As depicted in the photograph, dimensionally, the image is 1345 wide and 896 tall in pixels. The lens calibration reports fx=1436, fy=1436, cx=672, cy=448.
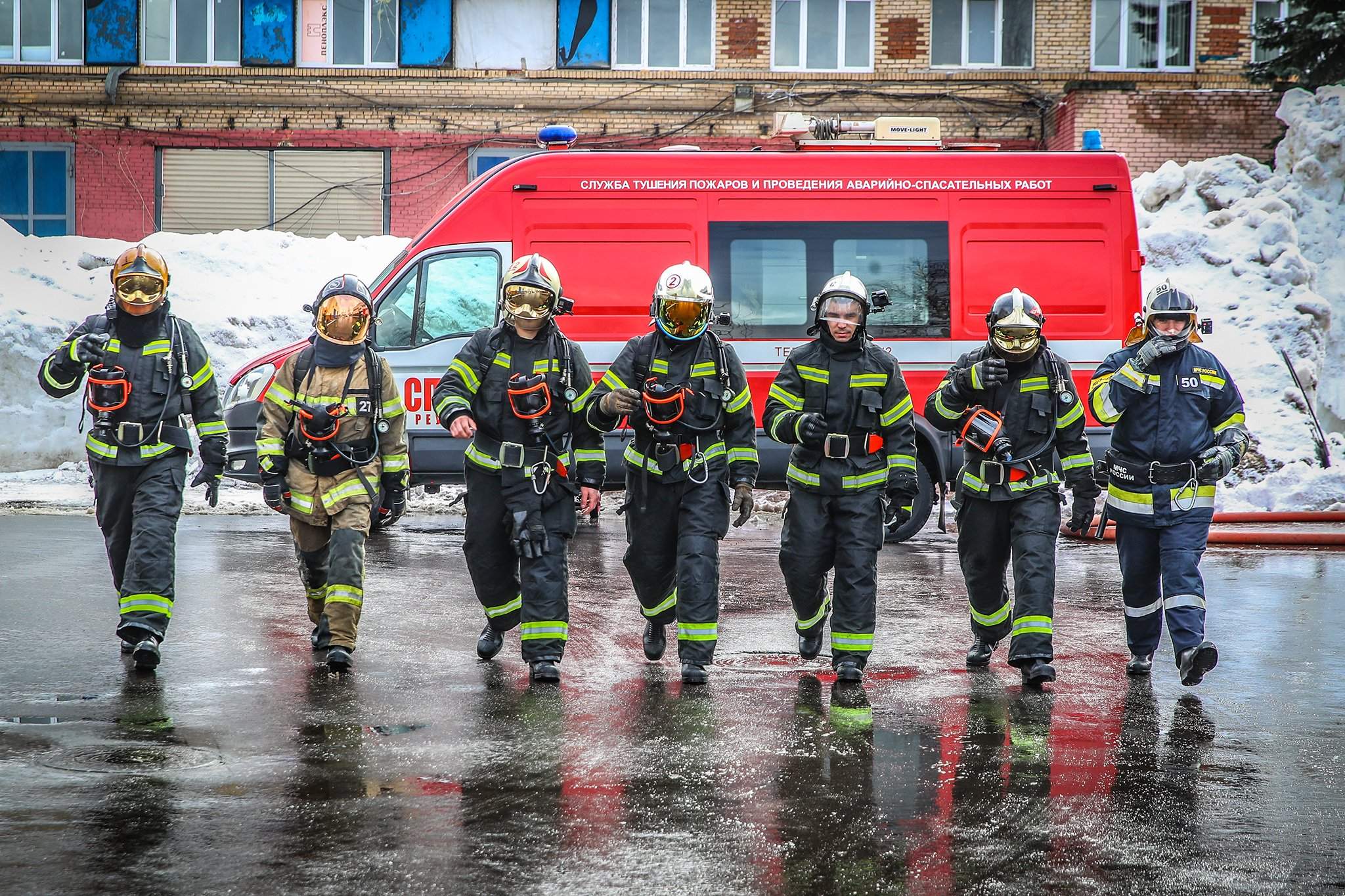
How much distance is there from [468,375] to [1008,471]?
2610 millimetres

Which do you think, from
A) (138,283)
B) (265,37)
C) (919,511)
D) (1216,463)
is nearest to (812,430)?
(1216,463)

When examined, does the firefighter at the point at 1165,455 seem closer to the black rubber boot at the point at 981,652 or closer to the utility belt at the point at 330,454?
the black rubber boot at the point at 981,652

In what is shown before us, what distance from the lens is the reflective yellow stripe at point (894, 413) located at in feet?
22.5

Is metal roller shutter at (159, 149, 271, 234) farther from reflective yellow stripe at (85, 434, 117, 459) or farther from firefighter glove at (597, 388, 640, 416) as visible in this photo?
firefighter glove at (597, 388, 640, 416)

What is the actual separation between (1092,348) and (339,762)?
8492 millimetres

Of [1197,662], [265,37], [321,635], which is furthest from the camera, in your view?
[265,37]

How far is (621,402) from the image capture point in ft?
21.8

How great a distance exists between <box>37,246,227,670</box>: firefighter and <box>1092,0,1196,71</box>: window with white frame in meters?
19.8

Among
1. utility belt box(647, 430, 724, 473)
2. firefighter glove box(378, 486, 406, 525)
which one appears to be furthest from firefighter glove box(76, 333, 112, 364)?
utility belt box(647, 430, 724, 473)

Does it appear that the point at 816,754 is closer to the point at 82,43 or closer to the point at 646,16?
the point at 646,16

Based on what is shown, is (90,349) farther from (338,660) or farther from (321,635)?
(338,660)

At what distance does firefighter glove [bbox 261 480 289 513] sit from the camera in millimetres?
6816

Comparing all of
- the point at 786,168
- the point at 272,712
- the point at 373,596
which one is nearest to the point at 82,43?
the point at 786,168

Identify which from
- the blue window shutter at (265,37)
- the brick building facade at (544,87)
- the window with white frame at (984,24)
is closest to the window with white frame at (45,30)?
the brick building facade at (544,87)
